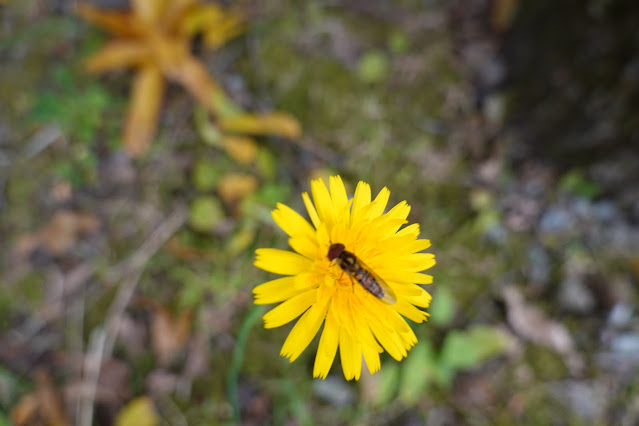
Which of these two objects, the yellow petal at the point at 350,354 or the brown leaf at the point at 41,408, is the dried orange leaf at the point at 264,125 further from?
the brown leaf at the point at 41,408

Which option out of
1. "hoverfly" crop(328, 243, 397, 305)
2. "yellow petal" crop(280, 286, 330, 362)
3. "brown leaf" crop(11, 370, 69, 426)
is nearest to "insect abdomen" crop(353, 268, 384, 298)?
"hoverfly" crop(328, 243, 397, 305)

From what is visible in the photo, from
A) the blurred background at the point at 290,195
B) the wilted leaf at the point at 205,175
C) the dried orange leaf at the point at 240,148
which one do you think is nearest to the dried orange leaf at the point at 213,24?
the blurred background at the point at 290,195

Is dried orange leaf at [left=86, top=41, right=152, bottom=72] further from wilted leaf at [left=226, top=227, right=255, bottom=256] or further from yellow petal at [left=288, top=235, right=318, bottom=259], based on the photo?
yellow petal at [left=288, top=235, right=318, bottom=259]

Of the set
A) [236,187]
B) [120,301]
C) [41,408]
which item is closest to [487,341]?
[236,187]

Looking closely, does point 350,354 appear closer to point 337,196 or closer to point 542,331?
point 337,196

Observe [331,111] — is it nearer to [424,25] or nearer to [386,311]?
[424,25]

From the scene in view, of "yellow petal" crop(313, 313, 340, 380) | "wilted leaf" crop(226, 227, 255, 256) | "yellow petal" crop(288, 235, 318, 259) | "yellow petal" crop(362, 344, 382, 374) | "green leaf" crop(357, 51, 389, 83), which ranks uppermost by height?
"green leaf" crop(357, 51, 389, 83)

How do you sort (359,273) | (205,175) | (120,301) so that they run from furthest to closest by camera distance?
(205,175)
(120,301)
(359,273)
